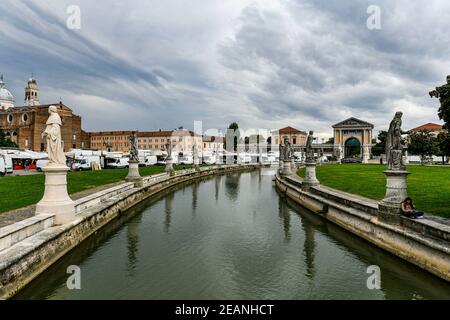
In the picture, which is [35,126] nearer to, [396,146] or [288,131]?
[396,146]

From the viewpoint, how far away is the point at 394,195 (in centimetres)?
1082

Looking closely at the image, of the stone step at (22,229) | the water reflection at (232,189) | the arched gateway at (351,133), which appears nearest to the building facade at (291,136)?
the arched gateway at (351,133)

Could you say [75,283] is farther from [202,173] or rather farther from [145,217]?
[202,173]

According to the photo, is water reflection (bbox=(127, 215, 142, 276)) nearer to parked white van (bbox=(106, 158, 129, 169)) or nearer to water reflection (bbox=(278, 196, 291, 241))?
water reflection (bbox=(278, 196, 291, 241))

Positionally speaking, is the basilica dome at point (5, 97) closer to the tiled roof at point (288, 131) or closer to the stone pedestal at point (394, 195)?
the tiled roof at point (288, 131)

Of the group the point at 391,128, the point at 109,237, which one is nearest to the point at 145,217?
the point at 109,237

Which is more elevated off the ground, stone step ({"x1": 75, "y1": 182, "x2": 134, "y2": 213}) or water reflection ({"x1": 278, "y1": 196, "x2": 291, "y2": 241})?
stone step ({"x1": 75, "y1": 182, "x2": 134, "y2": 213})

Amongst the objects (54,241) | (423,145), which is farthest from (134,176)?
(423,145)

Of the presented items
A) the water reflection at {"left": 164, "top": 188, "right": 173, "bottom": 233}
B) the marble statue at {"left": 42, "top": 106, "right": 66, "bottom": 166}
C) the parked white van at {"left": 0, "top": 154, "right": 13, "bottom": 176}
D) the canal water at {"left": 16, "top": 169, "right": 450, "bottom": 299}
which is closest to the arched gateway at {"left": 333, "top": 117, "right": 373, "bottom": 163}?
the water reflection at {"left": 164, "top": 188, "right": 173, "bottom": 233}

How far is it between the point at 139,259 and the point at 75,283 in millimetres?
2309

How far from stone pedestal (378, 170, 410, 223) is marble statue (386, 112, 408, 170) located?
11.6 inches

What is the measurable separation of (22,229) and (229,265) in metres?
5.69

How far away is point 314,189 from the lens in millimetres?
19969

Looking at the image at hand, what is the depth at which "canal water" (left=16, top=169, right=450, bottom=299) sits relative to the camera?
791 centimetres
